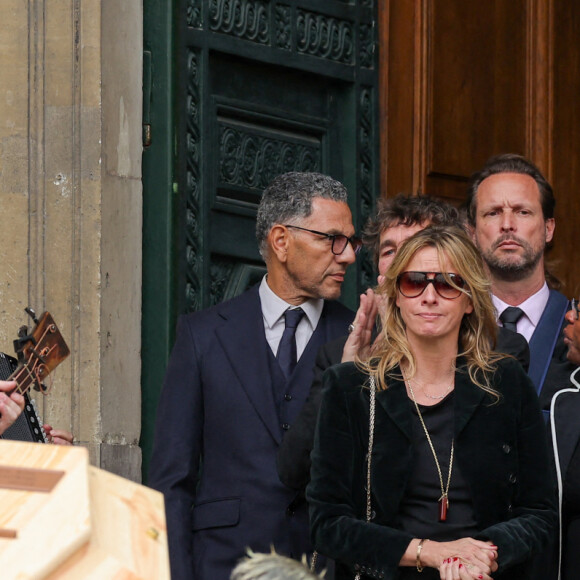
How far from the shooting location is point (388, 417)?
3.51 meters

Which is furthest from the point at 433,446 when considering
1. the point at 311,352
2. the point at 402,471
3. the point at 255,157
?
the point at 255,157

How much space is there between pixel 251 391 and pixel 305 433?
0.57 metres

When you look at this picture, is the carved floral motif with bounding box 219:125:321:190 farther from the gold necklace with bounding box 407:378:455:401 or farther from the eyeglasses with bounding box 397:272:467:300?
the gold necklace with bounding box 407:378:455:401

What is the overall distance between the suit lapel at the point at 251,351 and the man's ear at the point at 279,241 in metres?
0.16

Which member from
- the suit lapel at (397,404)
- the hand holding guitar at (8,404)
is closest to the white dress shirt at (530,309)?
the suit lapel at (397,404)

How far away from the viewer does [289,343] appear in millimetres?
4570

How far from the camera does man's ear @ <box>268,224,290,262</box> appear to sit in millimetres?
4707

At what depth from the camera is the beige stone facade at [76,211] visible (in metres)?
5.44

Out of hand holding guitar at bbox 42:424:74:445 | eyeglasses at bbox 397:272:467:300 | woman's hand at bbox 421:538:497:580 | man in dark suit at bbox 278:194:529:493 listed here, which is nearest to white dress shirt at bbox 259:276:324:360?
man in dark suit at bbox 278:194:529:493

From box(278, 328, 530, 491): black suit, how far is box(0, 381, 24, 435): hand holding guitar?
30.1 inches

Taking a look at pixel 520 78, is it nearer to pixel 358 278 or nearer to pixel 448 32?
pixel 448 32

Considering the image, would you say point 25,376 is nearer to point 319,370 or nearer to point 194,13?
point 319,370

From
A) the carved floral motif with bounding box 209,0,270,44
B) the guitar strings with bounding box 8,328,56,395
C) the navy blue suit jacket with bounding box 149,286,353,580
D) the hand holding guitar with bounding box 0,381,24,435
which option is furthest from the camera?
the carved floral motif with bounding box 209,0,270,44

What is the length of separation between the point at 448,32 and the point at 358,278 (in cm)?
136
